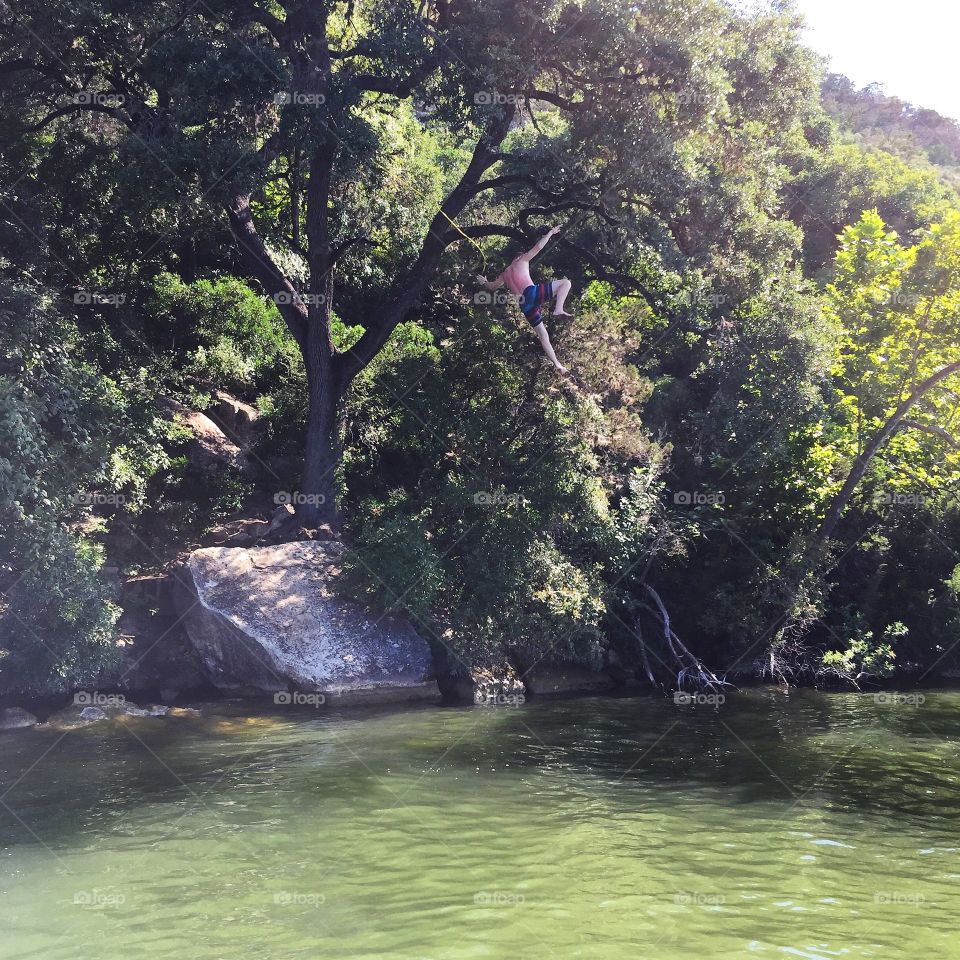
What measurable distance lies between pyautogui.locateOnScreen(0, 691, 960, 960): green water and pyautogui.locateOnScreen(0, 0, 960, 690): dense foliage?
3.23 m

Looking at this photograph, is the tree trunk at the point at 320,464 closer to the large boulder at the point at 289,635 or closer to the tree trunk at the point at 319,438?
the tree trunk at the point at 319,438

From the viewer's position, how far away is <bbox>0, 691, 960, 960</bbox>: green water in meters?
7.19

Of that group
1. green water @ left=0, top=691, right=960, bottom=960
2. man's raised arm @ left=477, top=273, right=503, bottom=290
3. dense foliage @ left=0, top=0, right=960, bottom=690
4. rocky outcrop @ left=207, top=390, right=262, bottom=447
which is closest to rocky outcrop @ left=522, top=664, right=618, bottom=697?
dense foliage @ left=0, top=0, right=960, bottom=690

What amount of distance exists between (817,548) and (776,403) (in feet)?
10.4

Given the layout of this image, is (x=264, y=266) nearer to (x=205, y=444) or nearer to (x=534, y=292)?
(x=205, y=444)

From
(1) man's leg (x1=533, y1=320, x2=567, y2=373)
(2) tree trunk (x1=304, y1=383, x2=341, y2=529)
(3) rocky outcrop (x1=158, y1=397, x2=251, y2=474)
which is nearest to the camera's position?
(1) man's leg (x1=533, y1=320, x2=567, y2=373)

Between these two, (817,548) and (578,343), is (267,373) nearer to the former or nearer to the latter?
(578,343)

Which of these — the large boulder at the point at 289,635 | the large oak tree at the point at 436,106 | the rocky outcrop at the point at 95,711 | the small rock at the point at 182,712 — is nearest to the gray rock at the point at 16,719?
the rocky outcrop at the point at 95,711

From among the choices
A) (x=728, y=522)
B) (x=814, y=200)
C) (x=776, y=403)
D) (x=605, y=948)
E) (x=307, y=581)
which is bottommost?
(x=605, y=948)

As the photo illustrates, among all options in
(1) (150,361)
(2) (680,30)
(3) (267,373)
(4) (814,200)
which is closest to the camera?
(2) (680,30)

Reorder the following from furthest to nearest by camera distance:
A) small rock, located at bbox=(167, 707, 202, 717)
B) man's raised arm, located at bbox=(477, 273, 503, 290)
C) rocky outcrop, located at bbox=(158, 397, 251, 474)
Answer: rocky outcrop, located at bbox=(158, 397, 251, 474) < man's raised arm, located at bbox=(477, 273, 503, 290) < small rock, located at bbox=(167, 707, 202, 717)

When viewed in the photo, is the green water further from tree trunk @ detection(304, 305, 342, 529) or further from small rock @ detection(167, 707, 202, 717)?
tree trunk @ detection(304, 305, 342, 529)

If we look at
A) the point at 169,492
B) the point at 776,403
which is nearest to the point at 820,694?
the point at 776,403

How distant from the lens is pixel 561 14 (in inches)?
588
